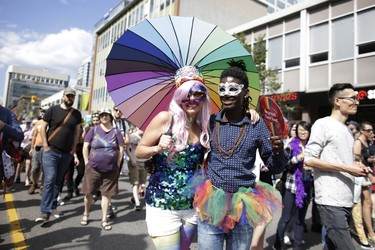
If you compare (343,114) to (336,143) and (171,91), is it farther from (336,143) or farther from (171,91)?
(171,91)

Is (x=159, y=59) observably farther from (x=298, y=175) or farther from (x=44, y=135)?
(x=44, y=135)

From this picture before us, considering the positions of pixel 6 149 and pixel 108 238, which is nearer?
pixel 6 149

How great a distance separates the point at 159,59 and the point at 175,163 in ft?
3.41

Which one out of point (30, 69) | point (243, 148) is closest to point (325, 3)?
point (243, 148)

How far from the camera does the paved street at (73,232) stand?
383cm

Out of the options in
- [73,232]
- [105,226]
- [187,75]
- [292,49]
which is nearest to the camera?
[187,75]

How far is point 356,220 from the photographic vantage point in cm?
441

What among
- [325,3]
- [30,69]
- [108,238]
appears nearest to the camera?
[108,238]

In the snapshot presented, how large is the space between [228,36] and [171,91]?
30.8 inches

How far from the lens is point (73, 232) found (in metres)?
Answer: 4.30

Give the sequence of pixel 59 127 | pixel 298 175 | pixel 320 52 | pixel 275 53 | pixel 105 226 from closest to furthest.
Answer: pixel 298 175
pixel 105 226
pixel 59 127
pixel 320 52
pixel 275 53

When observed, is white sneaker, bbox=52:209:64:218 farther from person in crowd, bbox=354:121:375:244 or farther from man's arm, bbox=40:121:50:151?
person in crowd, bbox=354:121:375:244

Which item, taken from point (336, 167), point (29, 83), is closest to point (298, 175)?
point (336, 167)

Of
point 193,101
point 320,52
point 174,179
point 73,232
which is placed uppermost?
point 320,52
